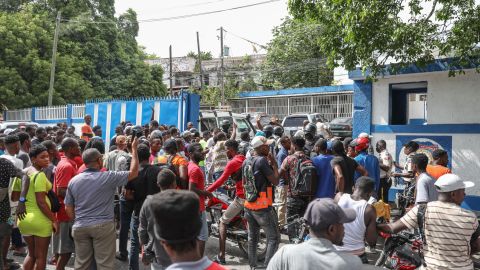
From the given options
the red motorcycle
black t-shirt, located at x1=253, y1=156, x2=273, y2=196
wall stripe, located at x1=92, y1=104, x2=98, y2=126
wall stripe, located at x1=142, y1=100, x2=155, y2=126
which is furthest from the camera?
wall stripe, located at x1=92, y1=104, x2=98, y2=126

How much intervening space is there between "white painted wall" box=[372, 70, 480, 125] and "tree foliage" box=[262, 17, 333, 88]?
84.6 feet

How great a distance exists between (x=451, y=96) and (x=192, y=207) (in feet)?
31.3

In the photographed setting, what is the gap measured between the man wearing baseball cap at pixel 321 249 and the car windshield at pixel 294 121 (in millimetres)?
19652

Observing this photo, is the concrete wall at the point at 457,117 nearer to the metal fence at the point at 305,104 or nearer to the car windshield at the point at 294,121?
the car windshield at the point at 294,121

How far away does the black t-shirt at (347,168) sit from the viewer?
634 cm

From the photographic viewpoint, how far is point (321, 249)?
275cm

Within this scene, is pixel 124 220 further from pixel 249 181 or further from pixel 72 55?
pixel 72 55

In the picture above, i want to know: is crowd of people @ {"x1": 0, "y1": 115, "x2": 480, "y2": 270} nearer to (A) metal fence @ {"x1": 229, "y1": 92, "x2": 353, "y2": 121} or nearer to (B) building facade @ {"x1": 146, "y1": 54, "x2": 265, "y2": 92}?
(A) metal fence @ {"x1": 229, "y1": 92, "x2": 353, "y2": 121}

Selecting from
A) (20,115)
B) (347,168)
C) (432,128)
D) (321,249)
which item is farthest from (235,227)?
(20,115)

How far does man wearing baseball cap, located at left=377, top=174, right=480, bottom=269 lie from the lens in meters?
3.72

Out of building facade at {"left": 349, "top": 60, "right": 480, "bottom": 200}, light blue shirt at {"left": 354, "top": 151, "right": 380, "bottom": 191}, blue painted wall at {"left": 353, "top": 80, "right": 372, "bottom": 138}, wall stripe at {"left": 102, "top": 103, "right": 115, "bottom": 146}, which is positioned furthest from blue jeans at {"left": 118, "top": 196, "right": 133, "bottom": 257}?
wall stripe at {"left": 102, "top": 103, "right": 115, "bottom": 146}

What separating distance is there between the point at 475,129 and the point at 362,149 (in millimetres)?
3897

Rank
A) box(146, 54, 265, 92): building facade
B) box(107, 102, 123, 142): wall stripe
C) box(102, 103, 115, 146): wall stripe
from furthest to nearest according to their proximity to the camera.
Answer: box(146, 54, 265, 92): building facade < box(102, 103, 115, 146): wall stripe < box(107, 102, 123, 142): wall stripe

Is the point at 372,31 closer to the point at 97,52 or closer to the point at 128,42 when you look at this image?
the point at 97,52
